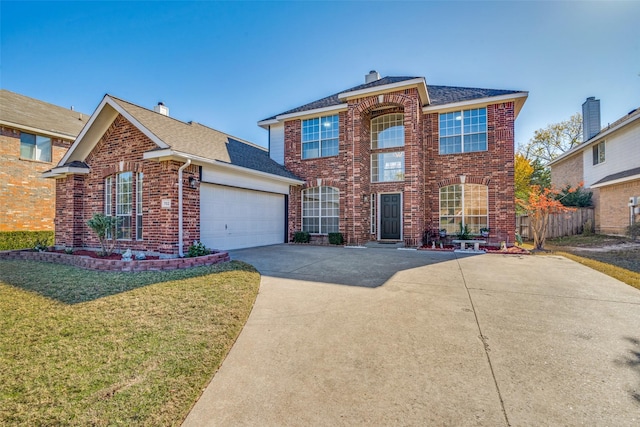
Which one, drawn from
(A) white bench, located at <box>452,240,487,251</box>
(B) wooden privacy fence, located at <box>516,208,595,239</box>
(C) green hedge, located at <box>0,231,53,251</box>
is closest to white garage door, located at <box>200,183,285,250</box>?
(A) white bench, located at <box>452,240,487,251</box>

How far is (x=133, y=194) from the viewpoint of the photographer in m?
9.23

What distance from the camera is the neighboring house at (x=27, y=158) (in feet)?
43.6

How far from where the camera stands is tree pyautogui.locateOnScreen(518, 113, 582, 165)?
28703 mm

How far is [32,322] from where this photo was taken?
3928 mm

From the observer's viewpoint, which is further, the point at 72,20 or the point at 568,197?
the point at 568,197

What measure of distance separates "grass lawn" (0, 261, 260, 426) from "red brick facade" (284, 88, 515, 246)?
7.97 meters

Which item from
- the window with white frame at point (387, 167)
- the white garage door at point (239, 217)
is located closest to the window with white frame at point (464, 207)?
the window with white frame at point (387, 167)

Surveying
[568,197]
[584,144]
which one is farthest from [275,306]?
[584,144]

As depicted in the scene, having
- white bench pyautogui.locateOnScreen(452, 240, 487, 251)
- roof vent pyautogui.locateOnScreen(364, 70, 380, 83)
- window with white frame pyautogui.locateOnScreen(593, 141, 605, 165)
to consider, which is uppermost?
roof vent pyautogui.locateOnScreen(364, 70, 380, 83)

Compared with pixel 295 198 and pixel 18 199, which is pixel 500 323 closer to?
pixel 295 198

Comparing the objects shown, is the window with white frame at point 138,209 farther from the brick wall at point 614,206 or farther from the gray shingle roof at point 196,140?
the brick wall at point 614,206

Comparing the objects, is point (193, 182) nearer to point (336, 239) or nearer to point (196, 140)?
point (196, 140)

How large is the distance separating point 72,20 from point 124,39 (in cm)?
176

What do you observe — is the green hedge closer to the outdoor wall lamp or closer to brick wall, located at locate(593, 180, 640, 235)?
the outdoor wall lamp
